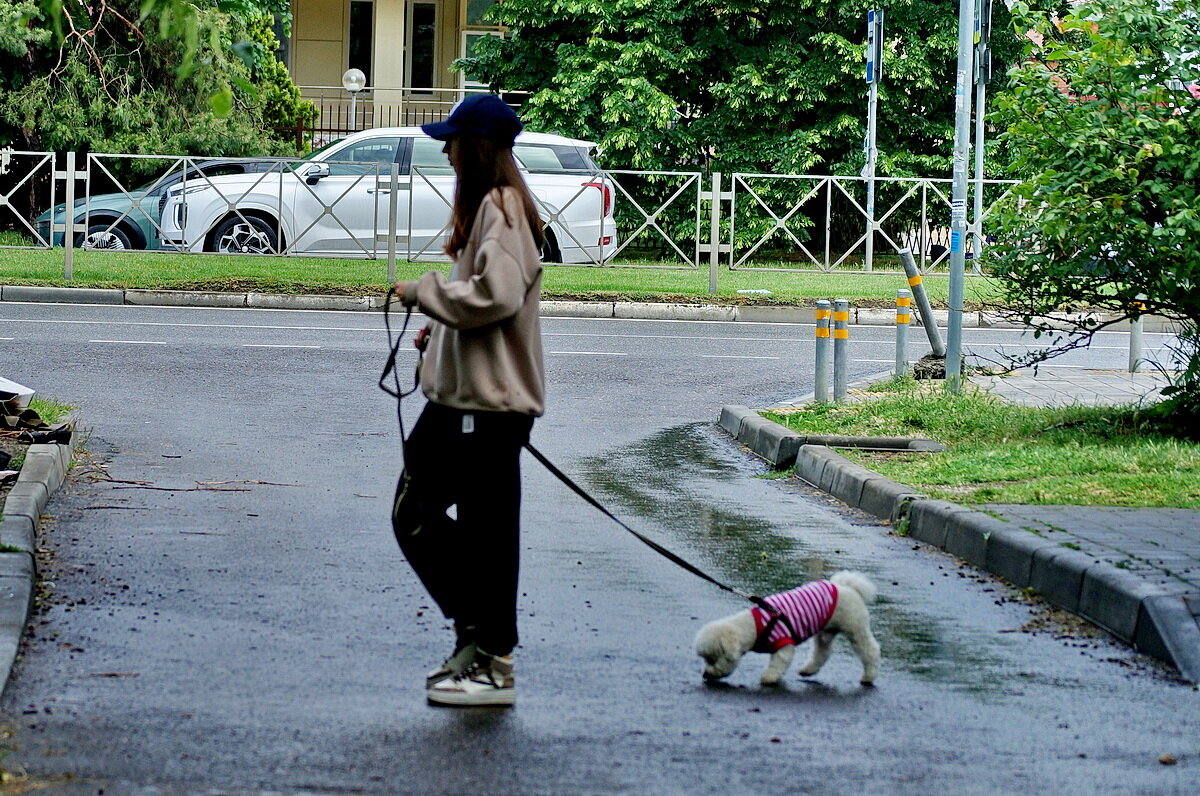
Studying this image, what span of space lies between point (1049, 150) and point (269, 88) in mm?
21750

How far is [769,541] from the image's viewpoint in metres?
6.94

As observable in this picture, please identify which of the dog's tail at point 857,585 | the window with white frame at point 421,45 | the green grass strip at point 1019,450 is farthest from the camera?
the window with white frame at point 421,45

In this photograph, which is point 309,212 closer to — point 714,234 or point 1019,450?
point 714,234

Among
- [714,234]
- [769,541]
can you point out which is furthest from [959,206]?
[714,234]

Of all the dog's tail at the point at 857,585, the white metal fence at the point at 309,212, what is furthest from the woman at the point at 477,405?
the white metal fence at the point at 309,212

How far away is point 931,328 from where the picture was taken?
11758 millimetres

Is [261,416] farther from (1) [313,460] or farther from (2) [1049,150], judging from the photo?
(2) [1049,150]

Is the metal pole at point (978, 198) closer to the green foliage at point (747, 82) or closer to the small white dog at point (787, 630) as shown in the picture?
the green foliage at point (747, 82)

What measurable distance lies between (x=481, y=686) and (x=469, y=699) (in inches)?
2.1

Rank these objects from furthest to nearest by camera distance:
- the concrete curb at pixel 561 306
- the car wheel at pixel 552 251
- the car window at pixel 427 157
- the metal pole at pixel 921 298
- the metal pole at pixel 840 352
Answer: the car wheel at pixel 552 251 → the car window at pixel 427 157 → the concrete curb at pixel 561 306 → the metal pole at pixel 921 298 → the metal pole at pixel 840 352

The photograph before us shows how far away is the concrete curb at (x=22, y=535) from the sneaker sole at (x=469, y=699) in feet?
3.82

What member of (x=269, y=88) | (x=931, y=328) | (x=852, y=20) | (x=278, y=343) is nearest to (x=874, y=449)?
(x=931, y=328)

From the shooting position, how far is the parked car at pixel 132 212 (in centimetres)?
1980

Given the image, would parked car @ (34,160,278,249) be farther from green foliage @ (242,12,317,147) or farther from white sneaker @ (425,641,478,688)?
white sneaker @ (425,641,478,688)
